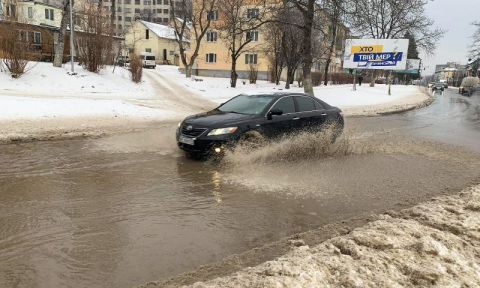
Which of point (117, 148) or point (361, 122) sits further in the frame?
point (361, 122)

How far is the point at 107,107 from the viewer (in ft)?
52.3

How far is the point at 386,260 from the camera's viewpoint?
4156 mm

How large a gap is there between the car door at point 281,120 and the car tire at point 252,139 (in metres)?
0.16

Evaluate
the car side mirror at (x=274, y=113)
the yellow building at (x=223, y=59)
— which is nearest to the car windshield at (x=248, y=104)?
the car side mirror at (x=274, y=113)

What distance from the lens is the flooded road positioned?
4.39 metres

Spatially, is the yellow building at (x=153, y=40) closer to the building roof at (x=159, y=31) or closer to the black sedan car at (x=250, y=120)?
the building roof at (x=159, y=31)

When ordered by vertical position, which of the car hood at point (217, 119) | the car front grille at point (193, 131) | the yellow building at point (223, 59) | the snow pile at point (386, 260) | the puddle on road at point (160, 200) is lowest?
the puddle on road at point (160, 200)

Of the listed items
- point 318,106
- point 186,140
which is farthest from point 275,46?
point 186,140

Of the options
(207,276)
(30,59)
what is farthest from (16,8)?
(207,276)

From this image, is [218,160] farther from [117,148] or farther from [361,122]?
[361,122]

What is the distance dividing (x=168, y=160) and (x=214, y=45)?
153ft

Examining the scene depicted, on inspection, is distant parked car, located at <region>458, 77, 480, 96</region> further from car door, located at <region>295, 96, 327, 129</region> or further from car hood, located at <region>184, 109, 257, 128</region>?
car hood, located at <region>184, 109, 257, 128</region>

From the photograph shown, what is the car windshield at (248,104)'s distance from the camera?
9180 millimetres

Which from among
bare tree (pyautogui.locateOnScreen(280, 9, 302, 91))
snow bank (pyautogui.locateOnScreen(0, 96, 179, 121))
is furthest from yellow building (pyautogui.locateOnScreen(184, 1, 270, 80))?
snow bank (pyautogui.locateOnScreen(0, 96, 179, 121))
